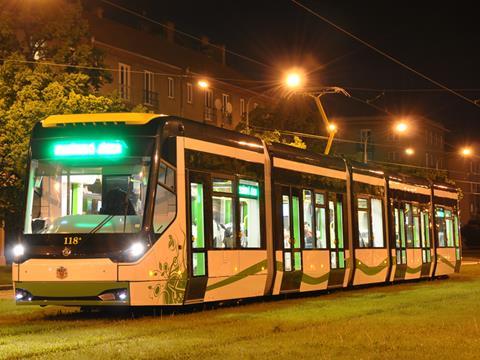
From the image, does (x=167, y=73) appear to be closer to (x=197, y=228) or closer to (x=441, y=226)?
(x=441, y=226)

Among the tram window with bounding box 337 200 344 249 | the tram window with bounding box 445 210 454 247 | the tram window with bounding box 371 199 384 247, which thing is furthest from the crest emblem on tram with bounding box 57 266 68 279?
the tram window with bounding box 445 210 454 247

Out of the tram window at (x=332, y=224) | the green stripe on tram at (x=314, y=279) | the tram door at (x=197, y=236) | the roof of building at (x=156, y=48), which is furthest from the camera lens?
the roof of building at (x=156, y=48)

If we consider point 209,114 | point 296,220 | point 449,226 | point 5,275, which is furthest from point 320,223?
point 209,114

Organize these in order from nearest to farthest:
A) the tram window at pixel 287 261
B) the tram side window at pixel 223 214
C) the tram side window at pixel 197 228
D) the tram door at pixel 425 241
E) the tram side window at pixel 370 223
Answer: the tram side window at pixel 197 228 < the tram side window at pixel 223 214 < the tram window at pixel 287 261 < the tram side window at pixel 370 223 < the tram door at pixel 425 241

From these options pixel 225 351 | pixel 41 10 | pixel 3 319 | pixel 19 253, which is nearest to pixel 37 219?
pixel 19 253

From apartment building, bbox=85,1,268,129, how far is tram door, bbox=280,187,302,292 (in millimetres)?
26789

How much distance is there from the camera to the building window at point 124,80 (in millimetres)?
52881

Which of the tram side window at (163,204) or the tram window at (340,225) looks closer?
the tram side window at (163,204)

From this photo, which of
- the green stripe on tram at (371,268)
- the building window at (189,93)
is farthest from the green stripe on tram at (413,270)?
the building window at (189,93)

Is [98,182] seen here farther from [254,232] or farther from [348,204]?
[348,204]

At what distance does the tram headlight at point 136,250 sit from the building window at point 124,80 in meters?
37.9

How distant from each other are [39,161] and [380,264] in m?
12.1

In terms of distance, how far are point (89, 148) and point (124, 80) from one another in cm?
3802

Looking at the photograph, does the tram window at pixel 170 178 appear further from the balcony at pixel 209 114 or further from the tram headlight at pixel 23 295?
the balcony at pixel 209 114
